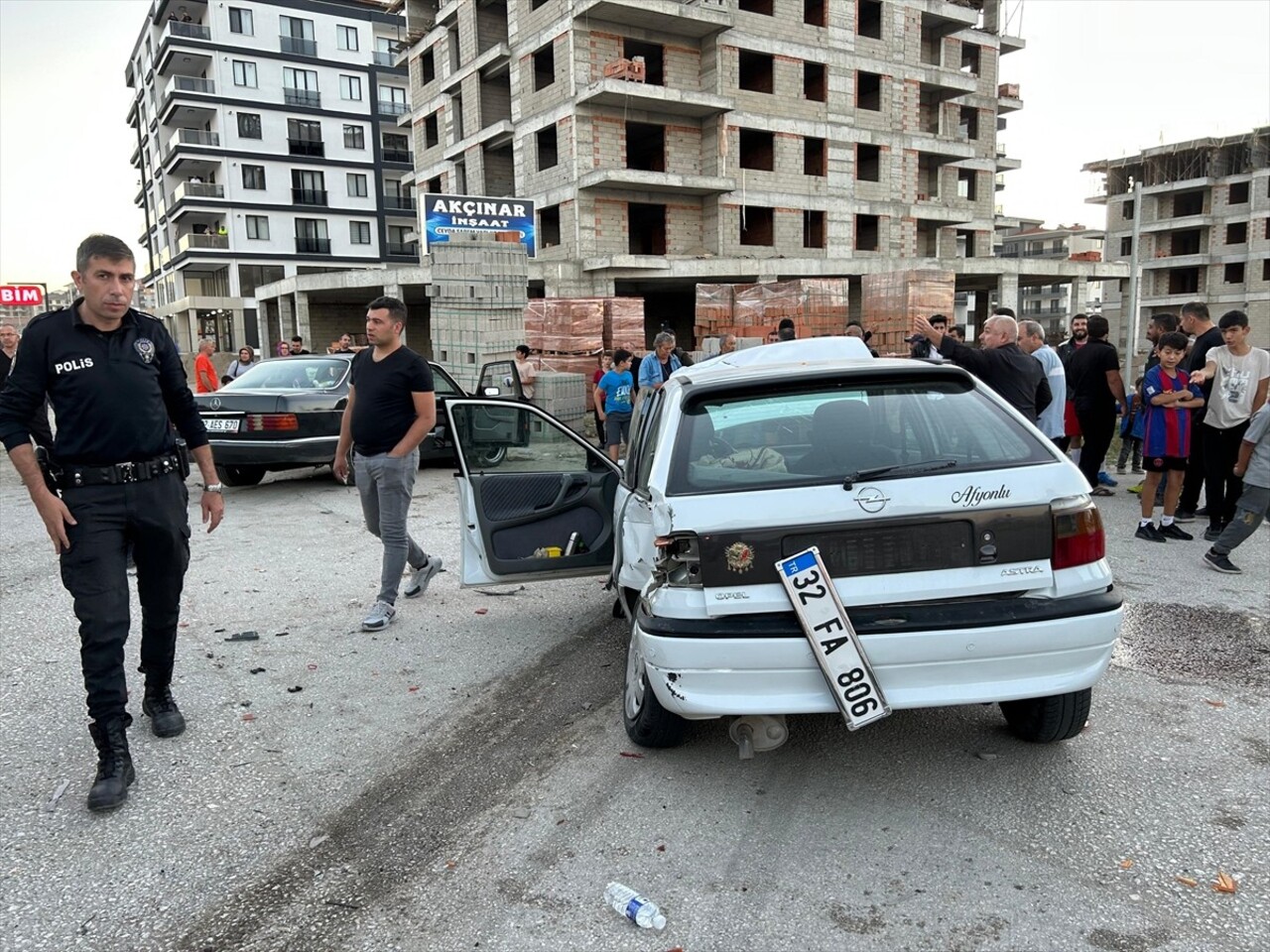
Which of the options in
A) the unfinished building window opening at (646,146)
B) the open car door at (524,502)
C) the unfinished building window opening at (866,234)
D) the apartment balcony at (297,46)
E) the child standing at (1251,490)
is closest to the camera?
the open car door at (524,502)

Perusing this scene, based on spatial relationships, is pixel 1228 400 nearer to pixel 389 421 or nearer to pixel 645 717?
pixel 645 717

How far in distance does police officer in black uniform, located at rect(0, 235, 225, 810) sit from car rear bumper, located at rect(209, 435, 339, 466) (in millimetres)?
6040

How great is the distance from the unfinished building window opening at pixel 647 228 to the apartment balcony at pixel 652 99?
129 inches

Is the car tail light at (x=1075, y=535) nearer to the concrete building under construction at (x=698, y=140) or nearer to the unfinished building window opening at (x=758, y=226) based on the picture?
the concrete building under construction at (x=698, y=140)

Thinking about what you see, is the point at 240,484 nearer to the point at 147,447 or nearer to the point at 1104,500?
the point at 147,447

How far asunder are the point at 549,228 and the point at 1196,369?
27.3 metres

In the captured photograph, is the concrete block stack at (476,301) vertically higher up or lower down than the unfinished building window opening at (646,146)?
lower down

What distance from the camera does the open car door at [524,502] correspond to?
491 cm

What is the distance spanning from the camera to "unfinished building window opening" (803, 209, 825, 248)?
111ft

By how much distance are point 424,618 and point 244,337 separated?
5369cm

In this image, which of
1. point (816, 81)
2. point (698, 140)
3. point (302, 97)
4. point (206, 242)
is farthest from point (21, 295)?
point (816, 81)

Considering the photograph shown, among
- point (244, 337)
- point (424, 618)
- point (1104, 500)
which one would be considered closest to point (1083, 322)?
point (1104, 500)

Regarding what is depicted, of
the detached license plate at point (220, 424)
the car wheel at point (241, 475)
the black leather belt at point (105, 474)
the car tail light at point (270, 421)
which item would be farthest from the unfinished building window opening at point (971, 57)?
the black leather belt at point (105, 474)

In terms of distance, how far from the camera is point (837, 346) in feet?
15.1
